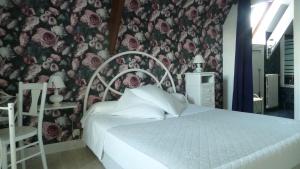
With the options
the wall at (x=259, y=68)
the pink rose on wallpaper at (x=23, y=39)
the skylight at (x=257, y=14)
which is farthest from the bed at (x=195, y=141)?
the skylight at (x=257, y=14)

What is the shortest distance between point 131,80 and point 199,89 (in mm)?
1083

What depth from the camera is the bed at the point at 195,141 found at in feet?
4.77

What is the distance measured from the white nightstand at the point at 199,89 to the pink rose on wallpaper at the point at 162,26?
0.80 m

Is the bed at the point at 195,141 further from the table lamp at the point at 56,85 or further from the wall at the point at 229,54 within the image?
the wall at the point at 229,54

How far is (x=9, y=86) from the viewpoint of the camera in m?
2.62

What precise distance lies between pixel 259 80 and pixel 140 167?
4443 mm

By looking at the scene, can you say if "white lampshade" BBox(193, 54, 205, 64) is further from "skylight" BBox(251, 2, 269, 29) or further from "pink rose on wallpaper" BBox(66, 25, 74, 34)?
"pink rose on wallpaper" BBox(66, 25, 74, 34)

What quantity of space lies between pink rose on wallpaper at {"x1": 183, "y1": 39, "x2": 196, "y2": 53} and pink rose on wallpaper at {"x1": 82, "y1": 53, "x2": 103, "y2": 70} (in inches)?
60.9

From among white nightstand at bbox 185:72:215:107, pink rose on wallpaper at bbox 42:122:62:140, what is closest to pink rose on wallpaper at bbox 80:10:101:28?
pink rose on wallpaper at bbox 42:122:62:140

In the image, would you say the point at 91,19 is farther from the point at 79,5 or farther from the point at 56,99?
the point at 56,99

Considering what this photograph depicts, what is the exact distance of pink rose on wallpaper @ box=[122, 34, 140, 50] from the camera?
337 cm

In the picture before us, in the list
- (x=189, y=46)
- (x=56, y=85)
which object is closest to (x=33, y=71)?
(x=56, y=85)

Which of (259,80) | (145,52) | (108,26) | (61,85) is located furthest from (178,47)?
(259,80)

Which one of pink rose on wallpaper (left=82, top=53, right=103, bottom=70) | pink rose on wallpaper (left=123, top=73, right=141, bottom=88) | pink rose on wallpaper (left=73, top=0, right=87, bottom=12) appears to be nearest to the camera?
pink rose on wallpaper (left=73, top=0, right=87, bottom=12)
